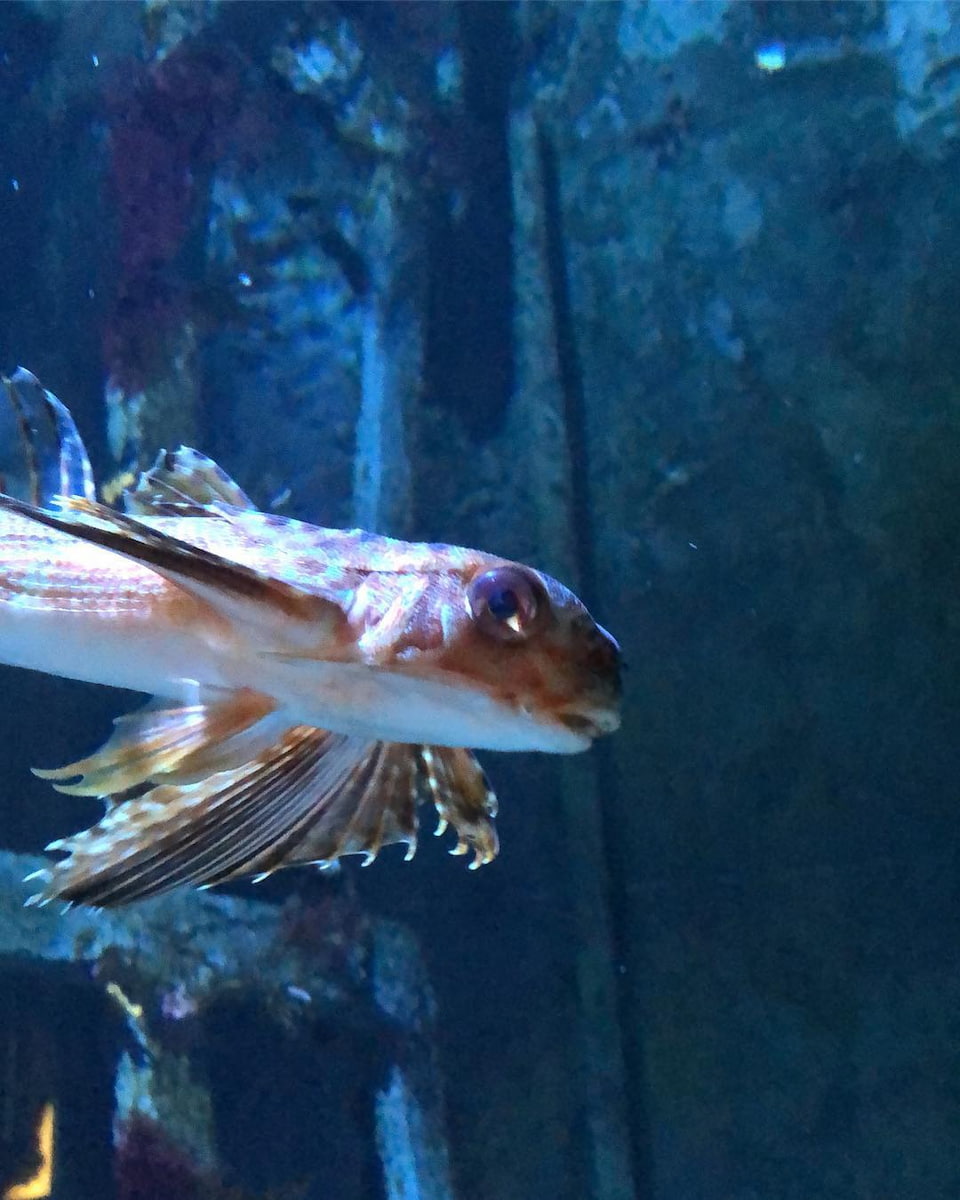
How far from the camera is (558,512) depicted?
16.1 ft

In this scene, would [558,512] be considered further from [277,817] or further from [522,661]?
[522,661]

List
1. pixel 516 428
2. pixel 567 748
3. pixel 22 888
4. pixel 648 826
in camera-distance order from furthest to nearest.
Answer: pixel 516 428
pixel 648 826
pixel 22 888
pixel 567 748

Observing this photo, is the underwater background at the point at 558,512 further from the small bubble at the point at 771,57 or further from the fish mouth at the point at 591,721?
the fish mouth at the point at 591,721

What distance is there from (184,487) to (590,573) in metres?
3.15

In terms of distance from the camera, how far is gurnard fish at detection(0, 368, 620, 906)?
1.44 metres

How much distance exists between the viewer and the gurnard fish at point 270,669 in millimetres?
1438

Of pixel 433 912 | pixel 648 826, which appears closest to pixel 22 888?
pixel 433 912

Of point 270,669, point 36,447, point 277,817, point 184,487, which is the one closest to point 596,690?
point 270,669

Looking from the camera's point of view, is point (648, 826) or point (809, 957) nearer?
point (809, 957)

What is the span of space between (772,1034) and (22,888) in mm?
3573

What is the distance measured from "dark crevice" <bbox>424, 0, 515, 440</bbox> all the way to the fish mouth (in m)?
3.74

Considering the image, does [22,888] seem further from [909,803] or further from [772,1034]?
[909,803]

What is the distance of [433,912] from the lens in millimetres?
4480

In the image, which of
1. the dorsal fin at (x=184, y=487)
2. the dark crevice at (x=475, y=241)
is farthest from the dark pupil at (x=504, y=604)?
the dark crevice at (x=475, y=241)
